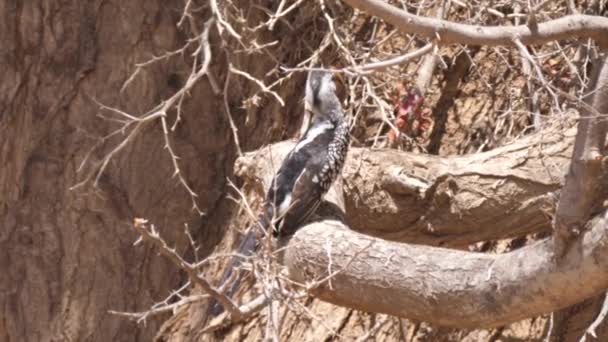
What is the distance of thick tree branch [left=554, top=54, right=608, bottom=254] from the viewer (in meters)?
3.02

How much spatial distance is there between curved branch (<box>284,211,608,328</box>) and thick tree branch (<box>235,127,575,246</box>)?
1.57 ft

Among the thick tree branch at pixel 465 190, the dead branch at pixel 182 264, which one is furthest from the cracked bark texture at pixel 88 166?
the dead branch at pixel 182 264

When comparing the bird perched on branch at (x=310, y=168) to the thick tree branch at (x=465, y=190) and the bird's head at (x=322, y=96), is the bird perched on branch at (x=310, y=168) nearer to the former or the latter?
the bird's head at (x=322, y=96)

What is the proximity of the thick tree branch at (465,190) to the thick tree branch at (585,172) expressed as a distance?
854 mm

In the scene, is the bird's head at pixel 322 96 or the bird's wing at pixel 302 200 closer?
the bird's wing at pixel 302 200

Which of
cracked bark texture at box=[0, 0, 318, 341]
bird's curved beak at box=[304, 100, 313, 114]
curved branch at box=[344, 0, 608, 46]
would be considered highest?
curved branch at box=[344, 0, 608, 46]

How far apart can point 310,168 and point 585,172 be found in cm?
153

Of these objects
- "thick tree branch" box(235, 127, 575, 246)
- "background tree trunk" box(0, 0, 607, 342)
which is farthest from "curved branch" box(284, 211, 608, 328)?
"background tree trunk" box(0, 0, 607, 342)

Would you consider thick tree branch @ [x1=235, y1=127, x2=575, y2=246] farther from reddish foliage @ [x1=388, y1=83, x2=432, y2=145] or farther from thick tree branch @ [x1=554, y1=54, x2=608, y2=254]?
thick tree branch @ [x1=554, y1=54, x2=608, y2=254]

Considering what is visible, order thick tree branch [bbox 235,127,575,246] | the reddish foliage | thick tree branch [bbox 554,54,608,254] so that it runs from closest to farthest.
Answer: thick tree branch [bbox 554,54,608,254] → thick tree branch [bbox 235,127,575,246] → the reddish foliage

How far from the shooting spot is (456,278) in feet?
10.6

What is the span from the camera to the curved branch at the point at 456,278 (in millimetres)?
3023

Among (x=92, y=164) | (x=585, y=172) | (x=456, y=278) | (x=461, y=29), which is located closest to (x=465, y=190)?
(x=456, y=278)

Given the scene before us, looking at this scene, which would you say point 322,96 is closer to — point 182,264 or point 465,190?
point 465,190
